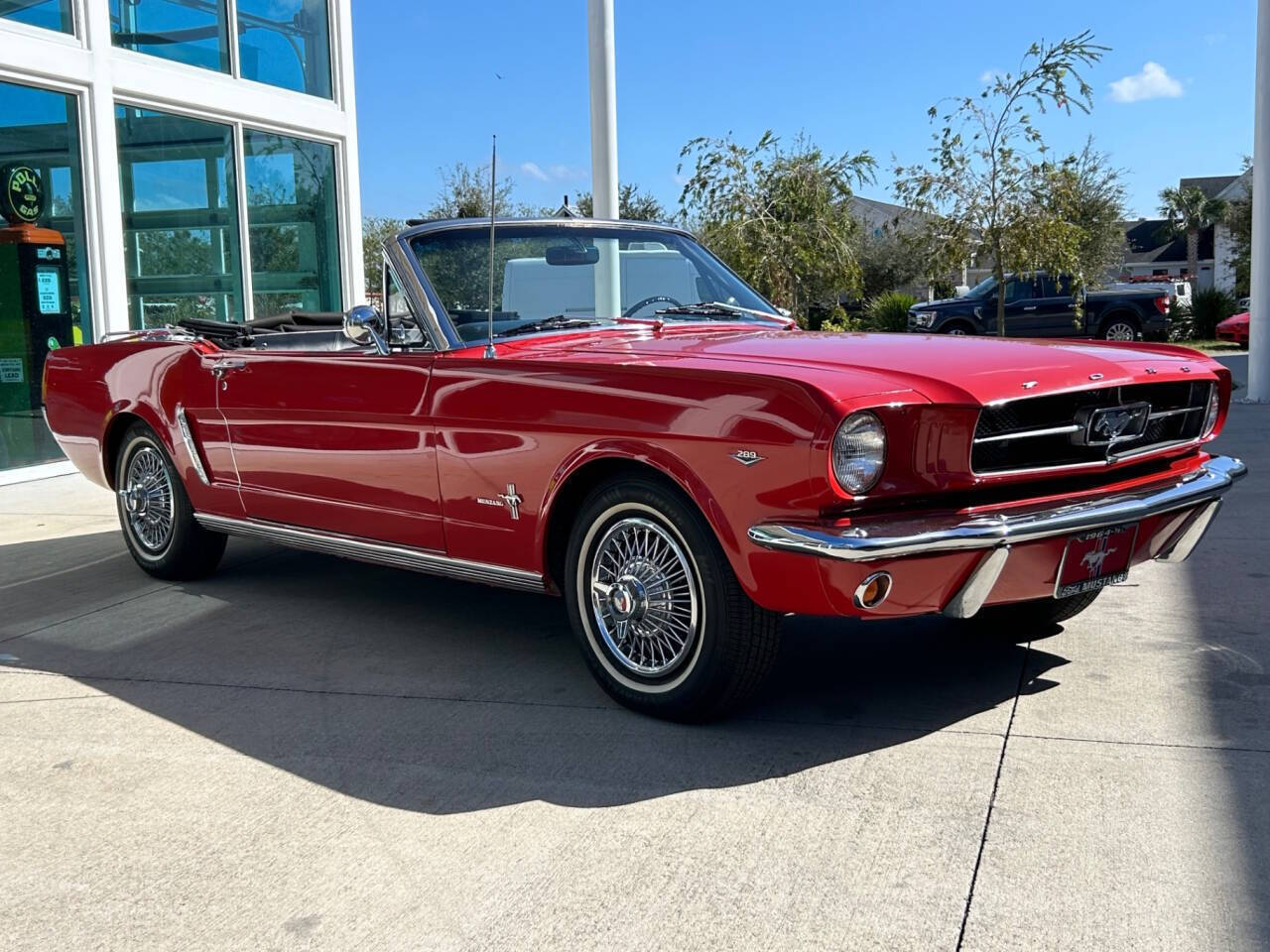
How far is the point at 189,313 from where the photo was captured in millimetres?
11508

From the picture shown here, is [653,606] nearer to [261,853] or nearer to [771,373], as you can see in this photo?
[771,373]

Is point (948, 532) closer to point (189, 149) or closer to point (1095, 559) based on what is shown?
point (1095, 559)

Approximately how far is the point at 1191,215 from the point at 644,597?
83639 millimetres

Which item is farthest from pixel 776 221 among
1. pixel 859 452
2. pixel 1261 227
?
pixel 859 452

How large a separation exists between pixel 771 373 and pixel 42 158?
27.4 ft

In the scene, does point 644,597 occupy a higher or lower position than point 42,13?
lower

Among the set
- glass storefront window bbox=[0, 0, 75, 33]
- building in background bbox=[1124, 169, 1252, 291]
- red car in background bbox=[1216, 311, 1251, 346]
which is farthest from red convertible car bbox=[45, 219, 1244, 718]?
building in background bbox=[1124, 169, 1252, 291]

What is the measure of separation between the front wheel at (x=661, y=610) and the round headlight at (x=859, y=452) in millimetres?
435

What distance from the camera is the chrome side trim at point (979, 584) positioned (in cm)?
344

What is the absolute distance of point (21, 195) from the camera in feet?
32.5

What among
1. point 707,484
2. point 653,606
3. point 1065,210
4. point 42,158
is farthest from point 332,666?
point 1065,210

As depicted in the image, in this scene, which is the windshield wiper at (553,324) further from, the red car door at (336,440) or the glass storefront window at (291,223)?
the glass storefront window at (291,223)

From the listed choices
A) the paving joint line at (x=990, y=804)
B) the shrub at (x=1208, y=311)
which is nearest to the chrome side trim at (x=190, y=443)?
the paving joint line at (x=990, y=804)

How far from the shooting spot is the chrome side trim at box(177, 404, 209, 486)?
5707 mm
